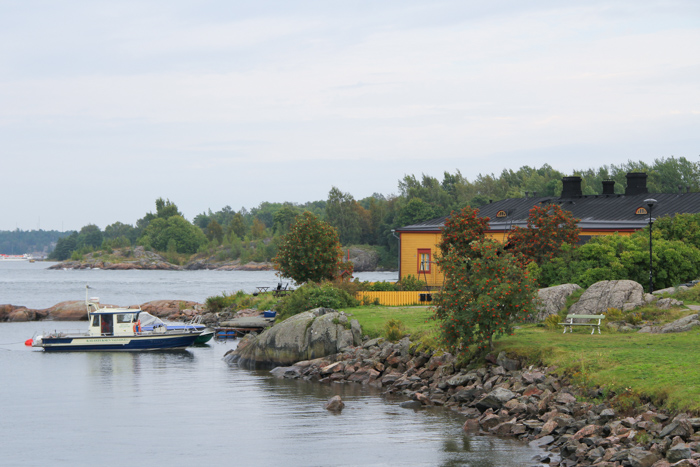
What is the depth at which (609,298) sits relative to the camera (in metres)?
29.6

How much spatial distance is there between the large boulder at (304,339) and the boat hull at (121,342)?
32.9 ft

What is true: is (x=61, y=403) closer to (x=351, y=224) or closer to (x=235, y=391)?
(x=235, y=391)

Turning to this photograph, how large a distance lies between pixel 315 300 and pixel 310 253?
5936 millimetres

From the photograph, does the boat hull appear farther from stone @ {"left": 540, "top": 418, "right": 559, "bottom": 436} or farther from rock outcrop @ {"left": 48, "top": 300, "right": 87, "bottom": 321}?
stone @ {"left": 540, "top": 418, "right": 559, "bottom": 436}

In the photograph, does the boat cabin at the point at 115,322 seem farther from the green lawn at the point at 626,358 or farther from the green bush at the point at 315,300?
the green lawn at the point at 626,358

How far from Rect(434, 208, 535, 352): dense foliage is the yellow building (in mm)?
19257

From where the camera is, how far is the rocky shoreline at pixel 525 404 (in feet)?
55.6

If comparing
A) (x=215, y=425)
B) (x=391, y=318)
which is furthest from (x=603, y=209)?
(x=215, y=425)

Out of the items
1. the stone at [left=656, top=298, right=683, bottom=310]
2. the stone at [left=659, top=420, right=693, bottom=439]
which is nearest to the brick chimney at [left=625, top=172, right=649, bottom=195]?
the stone at [left=656, top=298, right=683, bottom=310]

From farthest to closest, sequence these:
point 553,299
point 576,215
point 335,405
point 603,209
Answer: point 576,215
point 603,209
point 553,299
point 335,405

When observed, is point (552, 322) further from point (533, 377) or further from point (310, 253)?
point (310, 253)

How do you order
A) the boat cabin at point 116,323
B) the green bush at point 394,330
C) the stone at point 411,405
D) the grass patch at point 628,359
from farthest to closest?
the boat cabin at point 116,323 → the green bush at point 394,330 → the stone at point 411,405 → the grass patch at point 628,359

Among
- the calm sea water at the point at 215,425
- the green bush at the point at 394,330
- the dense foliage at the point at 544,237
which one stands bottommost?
the calm sea water at the point at 215,425

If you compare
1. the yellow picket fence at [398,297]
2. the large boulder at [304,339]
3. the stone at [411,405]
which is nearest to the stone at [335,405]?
the stone at [411,405]
